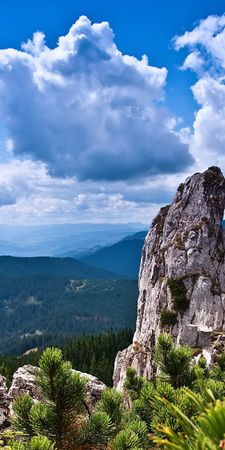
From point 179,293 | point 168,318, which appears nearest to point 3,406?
point 168,318

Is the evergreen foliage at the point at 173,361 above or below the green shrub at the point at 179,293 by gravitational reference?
above

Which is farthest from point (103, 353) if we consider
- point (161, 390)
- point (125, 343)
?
point (161, 390)

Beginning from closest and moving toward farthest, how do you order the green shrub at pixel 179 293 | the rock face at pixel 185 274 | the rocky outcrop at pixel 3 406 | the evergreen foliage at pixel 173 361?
1. the evergreen foliage at pixel 173 361
2. the rocky outcrop at pixel 3 406
3. the rock face at pixel 185 274
4. the green shrub at pixel 179 293

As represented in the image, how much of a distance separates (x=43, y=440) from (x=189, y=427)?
7.10ft

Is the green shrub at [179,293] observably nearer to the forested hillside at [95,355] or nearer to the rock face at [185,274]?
the rock face at [185,274]

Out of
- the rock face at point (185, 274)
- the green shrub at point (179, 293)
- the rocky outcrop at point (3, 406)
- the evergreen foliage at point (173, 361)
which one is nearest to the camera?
the evergreen foliage at point (173, 361)

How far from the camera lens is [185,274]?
201ft

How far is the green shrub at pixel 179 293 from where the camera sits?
59059 millimetres

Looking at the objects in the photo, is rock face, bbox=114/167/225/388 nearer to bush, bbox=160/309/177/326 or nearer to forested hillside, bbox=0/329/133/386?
bush, bbox=160/309/177/326

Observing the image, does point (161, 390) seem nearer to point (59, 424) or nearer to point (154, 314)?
point (59, 424)

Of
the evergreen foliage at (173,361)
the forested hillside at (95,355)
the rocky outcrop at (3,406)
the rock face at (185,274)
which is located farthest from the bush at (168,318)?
the evergreen foliage at (173,361)

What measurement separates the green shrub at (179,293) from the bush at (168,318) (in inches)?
45.8

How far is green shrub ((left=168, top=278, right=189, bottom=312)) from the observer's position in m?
59.1

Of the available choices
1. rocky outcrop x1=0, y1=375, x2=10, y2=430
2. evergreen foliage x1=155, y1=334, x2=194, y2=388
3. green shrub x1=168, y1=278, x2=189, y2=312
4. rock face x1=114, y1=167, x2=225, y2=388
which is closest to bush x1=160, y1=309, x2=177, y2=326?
rock face x1=114, y1=167, x2=225, y2=388
